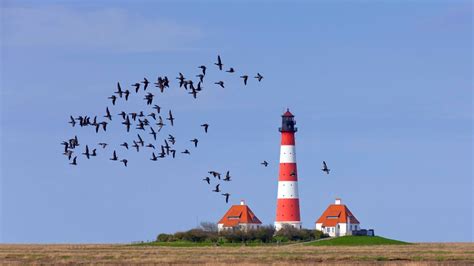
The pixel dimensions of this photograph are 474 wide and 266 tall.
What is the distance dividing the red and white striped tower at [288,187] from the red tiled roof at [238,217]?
38.1 feet

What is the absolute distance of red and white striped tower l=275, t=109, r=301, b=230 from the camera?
5094 inches

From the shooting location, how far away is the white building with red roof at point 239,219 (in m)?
141

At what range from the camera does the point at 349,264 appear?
74625mm

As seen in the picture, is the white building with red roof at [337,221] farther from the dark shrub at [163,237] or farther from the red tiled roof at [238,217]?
the dark shrub at [163,237]

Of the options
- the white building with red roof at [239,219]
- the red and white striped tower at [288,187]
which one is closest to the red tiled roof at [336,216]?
the white building with red roof at [239,219]

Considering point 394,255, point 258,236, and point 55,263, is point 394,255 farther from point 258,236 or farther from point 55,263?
point 258,236

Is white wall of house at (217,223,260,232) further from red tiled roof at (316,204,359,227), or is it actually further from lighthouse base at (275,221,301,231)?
red tiled roof at (316,204,359,227)

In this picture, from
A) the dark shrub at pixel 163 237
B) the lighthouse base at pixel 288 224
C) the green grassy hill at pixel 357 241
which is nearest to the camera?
the green grassy hill at pixel 357 241

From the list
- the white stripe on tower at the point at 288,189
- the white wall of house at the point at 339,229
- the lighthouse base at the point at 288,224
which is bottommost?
the lighthouse base at the point at 288,224

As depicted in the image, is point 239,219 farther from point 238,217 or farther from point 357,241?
point 357,241

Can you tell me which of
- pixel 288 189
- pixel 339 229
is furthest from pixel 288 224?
pixel 339 229

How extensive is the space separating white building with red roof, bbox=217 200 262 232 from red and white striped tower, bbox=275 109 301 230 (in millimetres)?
8867

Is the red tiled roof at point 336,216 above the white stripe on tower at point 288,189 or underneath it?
underneath

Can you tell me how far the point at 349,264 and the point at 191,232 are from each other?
57.7 metres
